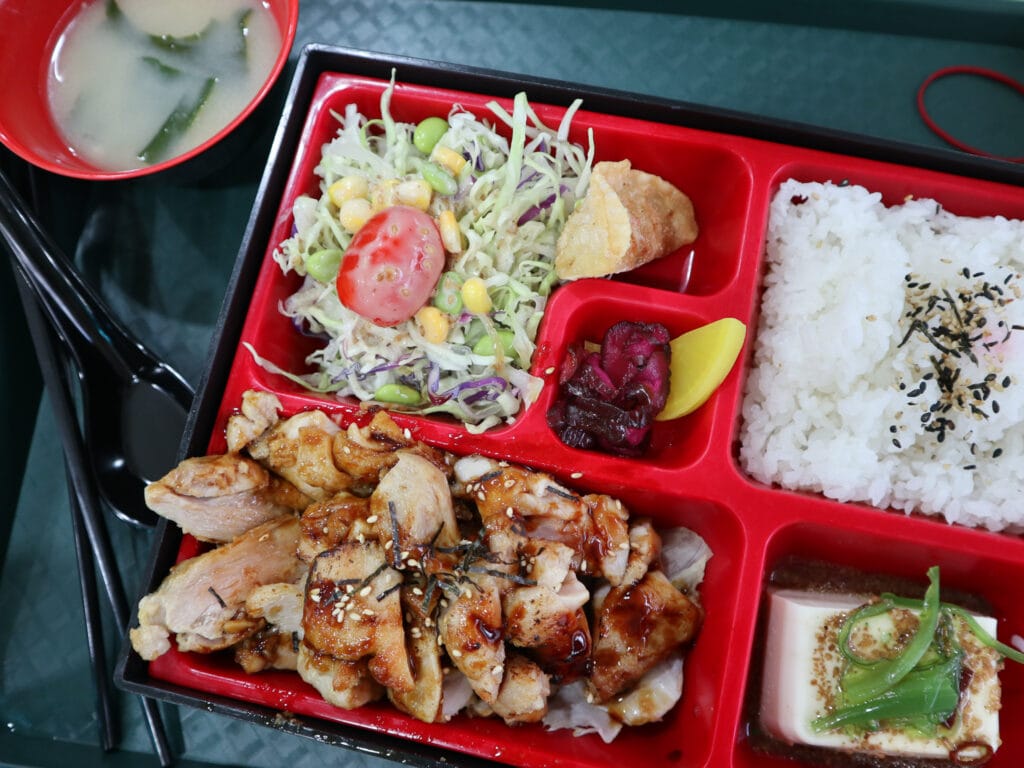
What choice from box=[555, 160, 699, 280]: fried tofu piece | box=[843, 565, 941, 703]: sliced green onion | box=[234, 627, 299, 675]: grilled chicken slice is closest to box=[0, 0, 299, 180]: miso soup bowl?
box=[555, 160, 699, 280]: fried tofu piece

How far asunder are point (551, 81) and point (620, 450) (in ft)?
3.80

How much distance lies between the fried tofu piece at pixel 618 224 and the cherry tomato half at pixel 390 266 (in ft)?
1.34

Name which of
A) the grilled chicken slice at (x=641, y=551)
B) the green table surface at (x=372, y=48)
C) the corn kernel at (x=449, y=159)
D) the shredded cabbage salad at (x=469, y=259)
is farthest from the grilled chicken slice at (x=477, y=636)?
the green table surface at (x=372, y=48)

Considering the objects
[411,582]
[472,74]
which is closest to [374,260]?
[472,74]

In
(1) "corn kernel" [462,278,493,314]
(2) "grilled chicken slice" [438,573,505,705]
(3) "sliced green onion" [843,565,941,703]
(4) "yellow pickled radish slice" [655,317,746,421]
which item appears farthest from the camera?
(1) "corn kernel" [462,278,493,314]

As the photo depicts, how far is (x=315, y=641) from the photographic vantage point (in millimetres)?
1934

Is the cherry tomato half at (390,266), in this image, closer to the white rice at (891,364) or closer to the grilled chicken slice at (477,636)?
the grilled chicken slice at (477,636)

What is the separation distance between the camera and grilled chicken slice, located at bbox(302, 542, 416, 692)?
190 centimetres

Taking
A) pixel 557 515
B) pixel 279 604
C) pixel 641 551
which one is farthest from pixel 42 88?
Result: pixel 641 551

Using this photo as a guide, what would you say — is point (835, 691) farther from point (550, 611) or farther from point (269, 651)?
point (269, 651)

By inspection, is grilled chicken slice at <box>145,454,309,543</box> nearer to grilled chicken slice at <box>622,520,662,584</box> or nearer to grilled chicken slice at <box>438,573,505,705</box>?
grilled chicken slice at <box>438,573,505,705</box>

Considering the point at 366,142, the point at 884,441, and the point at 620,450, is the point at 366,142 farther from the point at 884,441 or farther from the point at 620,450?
the point at 884,441

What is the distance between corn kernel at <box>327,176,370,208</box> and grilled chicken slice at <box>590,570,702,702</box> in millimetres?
1395

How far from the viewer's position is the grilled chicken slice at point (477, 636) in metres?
1.88
